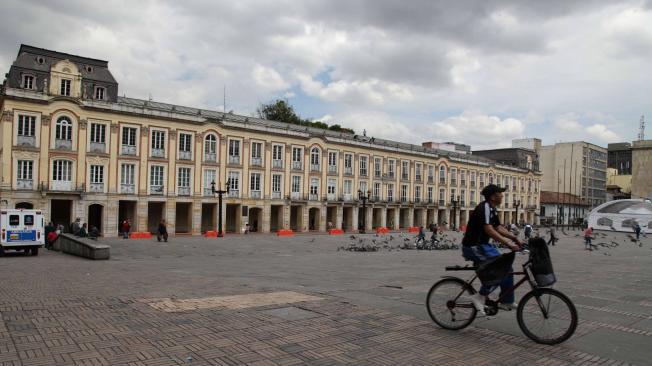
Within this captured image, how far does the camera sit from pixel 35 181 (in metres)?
38.6

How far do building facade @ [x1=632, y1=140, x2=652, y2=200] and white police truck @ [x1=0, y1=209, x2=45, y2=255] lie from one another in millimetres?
106445

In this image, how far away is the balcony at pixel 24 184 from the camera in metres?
37.8

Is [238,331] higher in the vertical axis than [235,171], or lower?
lower

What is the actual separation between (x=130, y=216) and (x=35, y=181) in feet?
28.1

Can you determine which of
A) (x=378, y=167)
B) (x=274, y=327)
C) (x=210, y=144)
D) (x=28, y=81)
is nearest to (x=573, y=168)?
(x=378, y=167)

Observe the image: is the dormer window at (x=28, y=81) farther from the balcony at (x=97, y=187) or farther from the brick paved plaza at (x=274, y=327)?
the brick paved plaza at (x=274, y=327)

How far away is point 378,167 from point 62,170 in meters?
37.3

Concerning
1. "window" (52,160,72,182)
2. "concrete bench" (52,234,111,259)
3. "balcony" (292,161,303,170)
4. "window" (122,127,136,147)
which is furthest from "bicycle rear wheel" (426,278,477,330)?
"balcony" (292,161,303,170)

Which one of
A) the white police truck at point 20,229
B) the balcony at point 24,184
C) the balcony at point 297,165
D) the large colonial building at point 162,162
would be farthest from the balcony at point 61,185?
the balcony at point 297,165

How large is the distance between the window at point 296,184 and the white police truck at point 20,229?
3287 cm

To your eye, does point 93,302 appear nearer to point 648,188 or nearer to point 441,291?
point 441,291

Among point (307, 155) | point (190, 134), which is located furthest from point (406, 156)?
point (190, 134)

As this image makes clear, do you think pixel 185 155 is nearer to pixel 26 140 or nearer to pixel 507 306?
pixel 26 140

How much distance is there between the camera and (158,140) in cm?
4506
